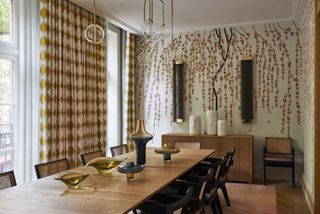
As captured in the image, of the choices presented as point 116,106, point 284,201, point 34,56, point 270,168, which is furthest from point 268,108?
point 34,56

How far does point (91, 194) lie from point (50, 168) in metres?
0.97

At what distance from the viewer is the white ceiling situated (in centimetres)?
435

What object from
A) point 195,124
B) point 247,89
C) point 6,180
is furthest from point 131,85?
point 6,180

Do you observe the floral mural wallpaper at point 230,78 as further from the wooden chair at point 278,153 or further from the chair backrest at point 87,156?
the chair backrest at point 87,156

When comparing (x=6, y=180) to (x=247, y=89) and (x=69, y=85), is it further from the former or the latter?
(x=247, y=89)

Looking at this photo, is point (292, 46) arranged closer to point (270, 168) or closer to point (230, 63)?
point (230, 63)

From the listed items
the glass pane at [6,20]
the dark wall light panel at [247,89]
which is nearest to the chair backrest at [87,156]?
the glass pane at [6,20]

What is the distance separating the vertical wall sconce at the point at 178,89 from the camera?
19.3 feet

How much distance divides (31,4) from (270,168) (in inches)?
179

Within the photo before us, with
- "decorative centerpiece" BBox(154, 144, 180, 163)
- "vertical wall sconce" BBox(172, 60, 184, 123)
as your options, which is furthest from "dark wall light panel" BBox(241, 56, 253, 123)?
"decorative centerpiece" BBox(154, 144, 180, 163)

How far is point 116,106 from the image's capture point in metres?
5.79

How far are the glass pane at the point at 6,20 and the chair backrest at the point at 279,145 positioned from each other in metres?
4.26

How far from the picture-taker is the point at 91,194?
1.99 meters

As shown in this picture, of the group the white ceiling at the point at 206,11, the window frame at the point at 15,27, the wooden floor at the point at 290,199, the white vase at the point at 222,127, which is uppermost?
the white ceiling at the point at 206,11
